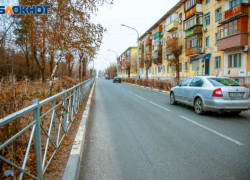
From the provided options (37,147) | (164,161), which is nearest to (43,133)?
(37,147)

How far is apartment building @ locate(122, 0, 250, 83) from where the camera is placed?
19.4 m

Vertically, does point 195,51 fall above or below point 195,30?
below

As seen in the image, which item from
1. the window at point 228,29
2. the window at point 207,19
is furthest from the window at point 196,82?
the window at point 207,19

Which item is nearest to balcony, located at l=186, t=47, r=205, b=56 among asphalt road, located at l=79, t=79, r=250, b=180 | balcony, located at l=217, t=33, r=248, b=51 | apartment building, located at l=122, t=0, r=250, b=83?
apartment building, located at l=122, t=0, r=250, b=83

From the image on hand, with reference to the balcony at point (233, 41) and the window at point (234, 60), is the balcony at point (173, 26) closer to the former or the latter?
the balcony at point (233, 41)

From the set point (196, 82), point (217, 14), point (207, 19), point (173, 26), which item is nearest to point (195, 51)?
point (207, 19)

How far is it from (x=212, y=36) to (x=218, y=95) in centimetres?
2020

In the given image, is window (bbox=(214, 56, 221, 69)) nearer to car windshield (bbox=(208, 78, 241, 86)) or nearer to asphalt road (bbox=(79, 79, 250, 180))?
car windshield (bbox=(208, 78, 241, 86))

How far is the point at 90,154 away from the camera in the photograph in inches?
160

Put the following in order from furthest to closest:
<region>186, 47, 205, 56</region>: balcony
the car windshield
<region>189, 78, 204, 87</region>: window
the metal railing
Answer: <region>186, 47, 205, 56</region>: balcony, the metal railing, <region>189, 78, 204, 87</region>: window, the car windshield

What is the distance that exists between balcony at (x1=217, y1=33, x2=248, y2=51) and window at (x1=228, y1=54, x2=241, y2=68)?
1343mm

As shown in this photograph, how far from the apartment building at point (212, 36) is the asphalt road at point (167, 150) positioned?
13.5 metres

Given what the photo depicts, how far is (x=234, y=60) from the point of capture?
2123 centimetres

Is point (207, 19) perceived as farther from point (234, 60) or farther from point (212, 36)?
point (234, 60)
